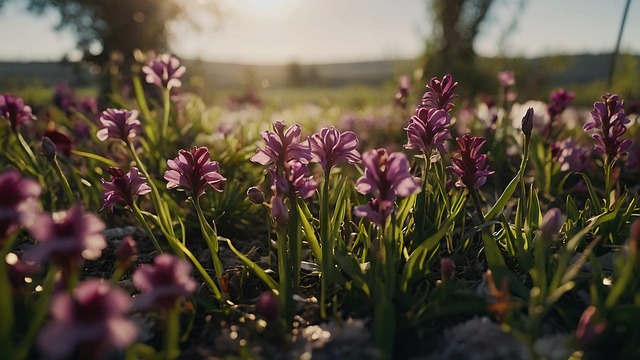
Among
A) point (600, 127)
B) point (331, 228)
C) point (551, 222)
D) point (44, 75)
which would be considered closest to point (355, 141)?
point (331, 228)

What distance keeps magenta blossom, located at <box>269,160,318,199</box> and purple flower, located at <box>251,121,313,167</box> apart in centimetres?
3

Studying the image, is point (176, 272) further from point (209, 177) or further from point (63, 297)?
point (209, 177)

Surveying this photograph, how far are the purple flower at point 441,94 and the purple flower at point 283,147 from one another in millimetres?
642

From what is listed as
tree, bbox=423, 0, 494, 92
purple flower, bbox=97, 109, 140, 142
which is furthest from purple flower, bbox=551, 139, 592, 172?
tree, bbox=423, 0, 494, 92

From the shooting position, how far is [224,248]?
2.47m

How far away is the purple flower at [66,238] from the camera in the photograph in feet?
3.37

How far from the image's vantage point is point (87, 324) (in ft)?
3.10

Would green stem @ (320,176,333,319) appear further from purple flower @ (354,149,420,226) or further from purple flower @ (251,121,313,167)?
purple flower @ (354,149,420,226)

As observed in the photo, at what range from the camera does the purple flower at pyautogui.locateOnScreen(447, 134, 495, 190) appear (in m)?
1.81

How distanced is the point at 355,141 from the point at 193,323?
0.84 meters

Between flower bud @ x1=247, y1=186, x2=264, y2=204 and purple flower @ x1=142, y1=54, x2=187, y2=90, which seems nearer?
flower bud @ x1=247, y1=186, x2=264, y2=204

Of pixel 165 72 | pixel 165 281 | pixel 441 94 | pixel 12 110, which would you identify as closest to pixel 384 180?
pixel 165 281

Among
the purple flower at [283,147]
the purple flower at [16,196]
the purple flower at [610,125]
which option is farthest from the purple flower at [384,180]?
the purple flower at [610,125]

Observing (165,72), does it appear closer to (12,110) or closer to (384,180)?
(12,110)
